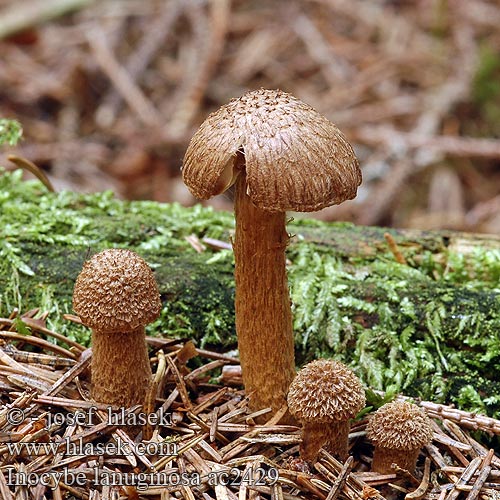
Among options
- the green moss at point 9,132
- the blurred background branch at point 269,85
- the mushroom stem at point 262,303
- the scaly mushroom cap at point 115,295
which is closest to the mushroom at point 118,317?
the scaly mushroom cap at point 115,295

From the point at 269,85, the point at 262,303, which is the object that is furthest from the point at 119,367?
the point at 269,85

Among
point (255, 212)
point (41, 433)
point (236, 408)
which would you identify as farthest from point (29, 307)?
point (255, 212)

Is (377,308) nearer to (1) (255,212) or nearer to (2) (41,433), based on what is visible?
(1) (255,212)

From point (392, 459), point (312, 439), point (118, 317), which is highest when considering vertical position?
point (118, 317)

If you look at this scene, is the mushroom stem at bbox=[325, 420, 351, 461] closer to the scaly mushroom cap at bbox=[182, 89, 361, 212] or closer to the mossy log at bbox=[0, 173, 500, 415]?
the mossy log at bbox=[0, 173, 500, 415]

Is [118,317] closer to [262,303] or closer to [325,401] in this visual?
[262,303]

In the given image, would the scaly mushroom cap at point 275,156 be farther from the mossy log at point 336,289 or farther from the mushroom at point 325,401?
the mossy log at point 336,289
